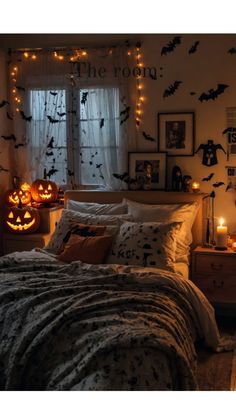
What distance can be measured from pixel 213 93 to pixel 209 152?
490 mm

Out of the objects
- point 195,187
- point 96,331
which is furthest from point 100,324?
point 195,187

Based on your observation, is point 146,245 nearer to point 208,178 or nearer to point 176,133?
point 208,178

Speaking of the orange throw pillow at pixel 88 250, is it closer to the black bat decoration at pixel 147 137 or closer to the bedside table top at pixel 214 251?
the bedside table top at pixel 214 251

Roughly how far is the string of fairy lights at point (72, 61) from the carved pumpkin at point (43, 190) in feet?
2.50

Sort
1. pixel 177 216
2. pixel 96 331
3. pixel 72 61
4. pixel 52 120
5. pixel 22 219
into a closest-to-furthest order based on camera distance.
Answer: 1. pixel 96 331
2. pixel 177 216
3. pixel 22 219
4. pixel 72 61
5. pixel 52 120

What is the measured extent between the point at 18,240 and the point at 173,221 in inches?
56.2

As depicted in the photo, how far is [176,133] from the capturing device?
12.7 feet

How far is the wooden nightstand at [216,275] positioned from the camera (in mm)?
3451

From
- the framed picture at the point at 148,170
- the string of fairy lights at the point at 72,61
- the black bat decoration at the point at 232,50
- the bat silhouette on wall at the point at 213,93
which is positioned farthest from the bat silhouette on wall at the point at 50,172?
the black bat decoration at the point at 232,50
